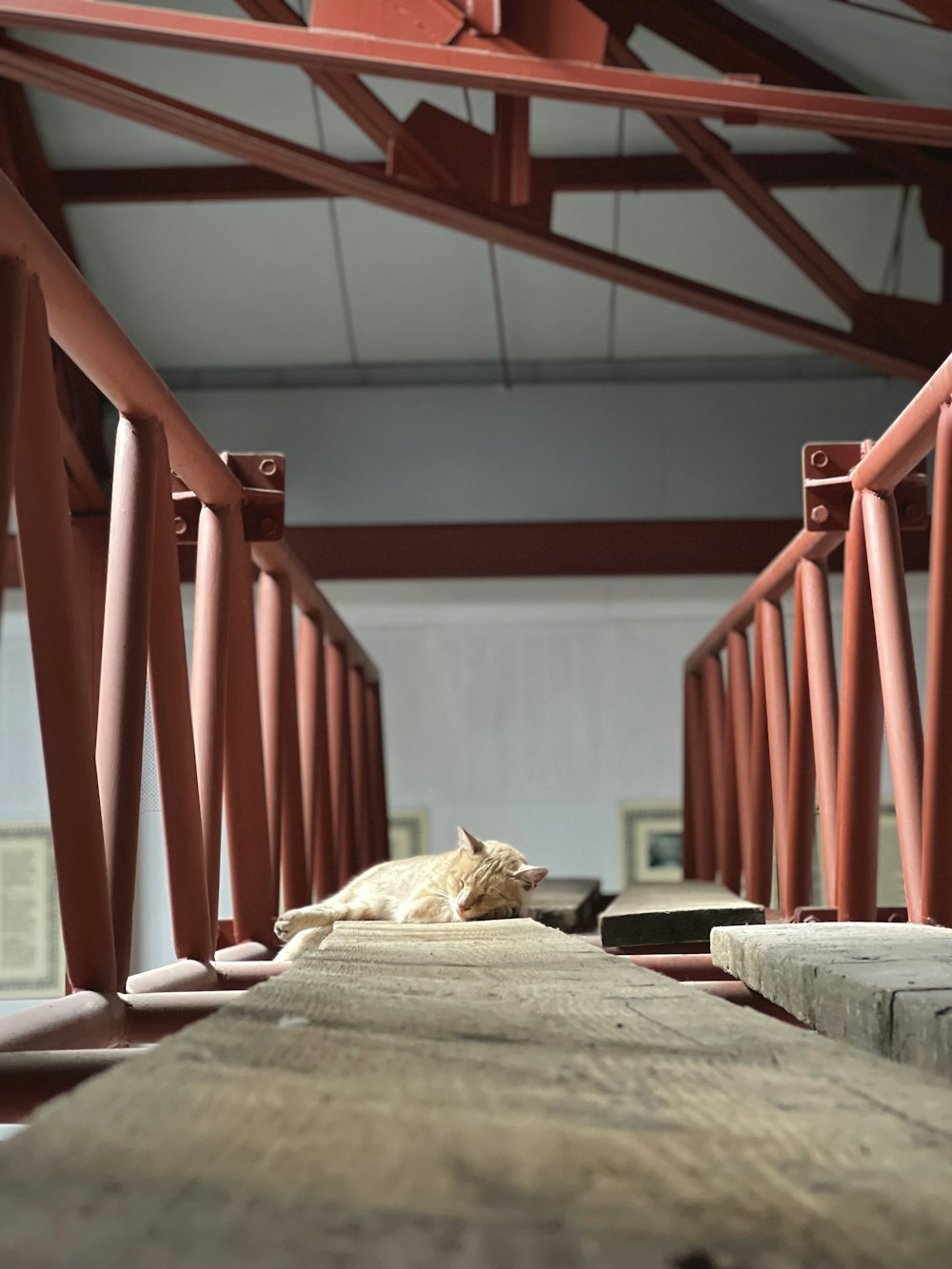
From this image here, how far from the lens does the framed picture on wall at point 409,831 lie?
8.70 m

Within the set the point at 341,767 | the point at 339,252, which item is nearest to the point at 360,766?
the point at 341,767

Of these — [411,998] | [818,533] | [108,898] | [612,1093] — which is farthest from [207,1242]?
[818,533]

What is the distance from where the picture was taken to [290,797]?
3.79 m

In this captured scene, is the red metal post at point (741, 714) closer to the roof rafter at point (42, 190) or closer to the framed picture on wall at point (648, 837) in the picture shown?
the roof rafter at point (42, 190)

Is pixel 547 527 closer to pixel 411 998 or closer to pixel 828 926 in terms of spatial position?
pixel 828 926

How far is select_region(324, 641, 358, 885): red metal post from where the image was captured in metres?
5.06

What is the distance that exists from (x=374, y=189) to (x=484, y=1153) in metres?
5.63

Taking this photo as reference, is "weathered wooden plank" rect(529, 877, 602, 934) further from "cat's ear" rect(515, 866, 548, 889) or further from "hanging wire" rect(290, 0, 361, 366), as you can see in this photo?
"hanging wire" rect(290, 0, 361, 366)

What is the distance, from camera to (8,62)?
5.23 metres

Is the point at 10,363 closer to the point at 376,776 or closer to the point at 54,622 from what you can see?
the point at 54,622

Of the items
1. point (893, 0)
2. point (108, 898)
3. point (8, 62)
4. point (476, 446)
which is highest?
point (893, 0)

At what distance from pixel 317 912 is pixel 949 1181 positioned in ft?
7.97

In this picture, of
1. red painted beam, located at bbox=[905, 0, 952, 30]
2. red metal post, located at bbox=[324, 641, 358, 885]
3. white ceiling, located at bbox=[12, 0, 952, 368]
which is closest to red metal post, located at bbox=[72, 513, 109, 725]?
red metal post, located at bbox=[324, 641, 358, 885]

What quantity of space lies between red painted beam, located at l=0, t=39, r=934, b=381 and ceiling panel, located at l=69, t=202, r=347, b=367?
232 cm
